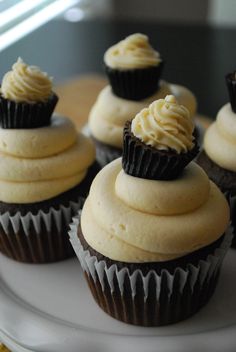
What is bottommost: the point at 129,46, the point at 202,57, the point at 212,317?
the point at 202,57

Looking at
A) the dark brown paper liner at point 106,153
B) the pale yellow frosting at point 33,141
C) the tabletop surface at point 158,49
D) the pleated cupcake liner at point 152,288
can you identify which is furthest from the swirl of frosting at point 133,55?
the tabletop surface at point 158,49

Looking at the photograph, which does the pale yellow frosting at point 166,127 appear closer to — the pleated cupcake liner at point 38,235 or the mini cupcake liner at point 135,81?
the pleated cupcake liner at point 38,235

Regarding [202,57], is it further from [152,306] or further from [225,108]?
[152,306]

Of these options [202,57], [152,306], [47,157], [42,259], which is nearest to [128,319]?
[152,306]

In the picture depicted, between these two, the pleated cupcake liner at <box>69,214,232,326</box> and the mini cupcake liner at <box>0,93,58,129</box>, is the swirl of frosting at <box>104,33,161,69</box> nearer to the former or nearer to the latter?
the mini cupcake liner at <box>0,93,58,129</box>

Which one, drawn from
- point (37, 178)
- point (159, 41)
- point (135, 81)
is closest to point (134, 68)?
point (135, 81)

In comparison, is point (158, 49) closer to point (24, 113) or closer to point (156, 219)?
point (24, 113)
